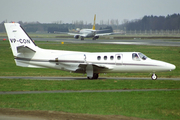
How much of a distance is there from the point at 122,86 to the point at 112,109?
25.7ft

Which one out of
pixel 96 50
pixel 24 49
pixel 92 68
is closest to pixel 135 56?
pixel 92 68

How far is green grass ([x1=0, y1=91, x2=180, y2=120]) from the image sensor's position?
49.9 ft

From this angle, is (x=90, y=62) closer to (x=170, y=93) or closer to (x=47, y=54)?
(x=47, y=54)

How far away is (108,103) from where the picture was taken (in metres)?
17.3

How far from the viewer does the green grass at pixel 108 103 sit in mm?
15211

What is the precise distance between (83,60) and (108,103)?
36.8 ft

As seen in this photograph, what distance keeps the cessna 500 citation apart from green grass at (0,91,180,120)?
276 inches

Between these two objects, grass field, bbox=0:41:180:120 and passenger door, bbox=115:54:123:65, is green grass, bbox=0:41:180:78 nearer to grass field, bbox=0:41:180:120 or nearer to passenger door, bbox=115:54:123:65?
passenger door, bbox=115:54:123:65

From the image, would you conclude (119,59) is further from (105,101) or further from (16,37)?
(105,101)

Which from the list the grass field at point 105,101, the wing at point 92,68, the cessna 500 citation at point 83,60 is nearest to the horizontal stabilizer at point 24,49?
the cessna 500 citation at point 83,60

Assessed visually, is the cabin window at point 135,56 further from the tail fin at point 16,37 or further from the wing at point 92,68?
the tail fin at point 16,37

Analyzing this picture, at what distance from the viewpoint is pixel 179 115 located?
1464 cm

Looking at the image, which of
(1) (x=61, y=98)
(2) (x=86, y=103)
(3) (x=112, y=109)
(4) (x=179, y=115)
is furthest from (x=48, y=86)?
(4) (x=179, y=115)

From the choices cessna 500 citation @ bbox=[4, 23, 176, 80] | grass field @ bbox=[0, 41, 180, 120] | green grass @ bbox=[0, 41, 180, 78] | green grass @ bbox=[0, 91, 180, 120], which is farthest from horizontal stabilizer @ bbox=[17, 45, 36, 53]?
green grass @ bbox=[0, 91, 180, 120]
